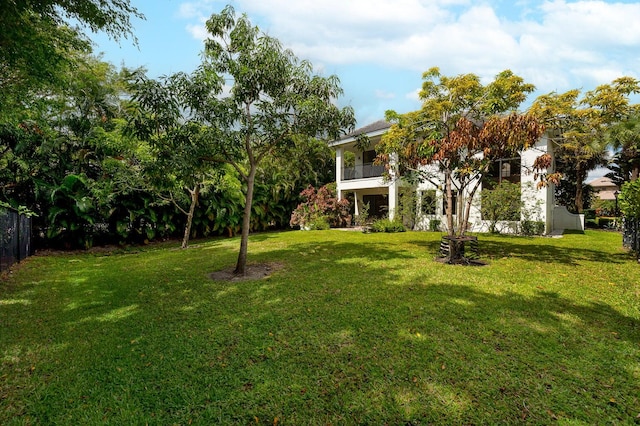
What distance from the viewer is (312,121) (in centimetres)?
660

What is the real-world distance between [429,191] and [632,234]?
8005 mm

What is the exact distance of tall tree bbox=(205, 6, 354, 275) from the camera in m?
6.25

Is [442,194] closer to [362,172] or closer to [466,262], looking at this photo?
[466,262]

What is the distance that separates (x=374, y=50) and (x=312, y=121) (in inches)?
189

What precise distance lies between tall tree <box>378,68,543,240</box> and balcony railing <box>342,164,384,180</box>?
22.8ft

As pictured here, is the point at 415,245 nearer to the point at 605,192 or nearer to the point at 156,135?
the point at 156,135

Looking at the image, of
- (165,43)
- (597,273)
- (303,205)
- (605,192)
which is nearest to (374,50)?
(165,43)

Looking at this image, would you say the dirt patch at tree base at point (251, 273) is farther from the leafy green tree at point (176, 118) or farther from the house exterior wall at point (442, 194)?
the house exterior wall at point (442, 194)

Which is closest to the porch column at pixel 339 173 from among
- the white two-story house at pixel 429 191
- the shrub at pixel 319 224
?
the white two-story house at pixel 429 191

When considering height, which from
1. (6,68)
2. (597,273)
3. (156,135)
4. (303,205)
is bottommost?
(597,273)

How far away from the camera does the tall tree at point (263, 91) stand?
6.25 metres

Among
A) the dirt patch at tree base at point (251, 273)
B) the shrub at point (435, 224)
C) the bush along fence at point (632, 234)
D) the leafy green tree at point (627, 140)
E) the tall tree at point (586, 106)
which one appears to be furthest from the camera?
the shrub at point (435, 224)

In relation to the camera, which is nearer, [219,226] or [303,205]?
[219,226]

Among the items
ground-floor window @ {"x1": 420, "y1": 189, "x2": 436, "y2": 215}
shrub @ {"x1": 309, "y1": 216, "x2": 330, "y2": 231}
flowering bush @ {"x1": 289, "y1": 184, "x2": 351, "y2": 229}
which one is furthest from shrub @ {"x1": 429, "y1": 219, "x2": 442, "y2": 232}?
shrub @ {"x1": 309, "y1": 216, "x2": 330, "y2": 231}
